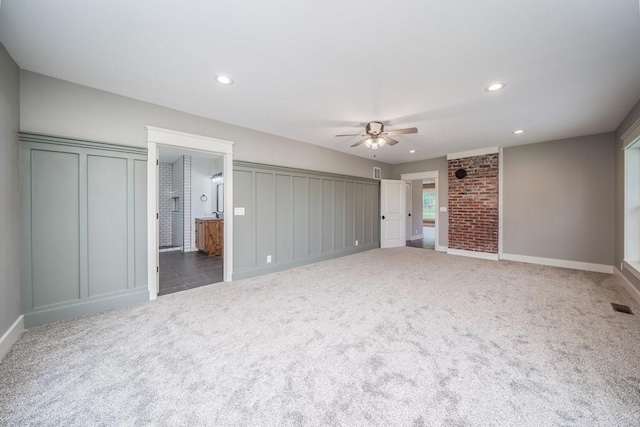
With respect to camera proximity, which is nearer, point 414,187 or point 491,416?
point 491,416

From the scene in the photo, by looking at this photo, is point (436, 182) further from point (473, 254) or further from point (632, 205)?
point (632, 205)

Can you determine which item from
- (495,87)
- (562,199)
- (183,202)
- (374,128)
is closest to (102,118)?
(374,128)

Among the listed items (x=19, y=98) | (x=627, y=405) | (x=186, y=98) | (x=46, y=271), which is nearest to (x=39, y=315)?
(x=46, y=271)

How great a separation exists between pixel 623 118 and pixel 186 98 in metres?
6.23

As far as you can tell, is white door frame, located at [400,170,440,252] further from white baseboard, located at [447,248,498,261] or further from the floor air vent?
the floor air vent

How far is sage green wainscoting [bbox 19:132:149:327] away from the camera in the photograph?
245cm

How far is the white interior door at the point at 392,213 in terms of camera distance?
6.95 meters

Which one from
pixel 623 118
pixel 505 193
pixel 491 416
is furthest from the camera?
pixel 505 193

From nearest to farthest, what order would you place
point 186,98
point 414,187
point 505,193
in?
point 186,98 < point 505,193 < point 414,187

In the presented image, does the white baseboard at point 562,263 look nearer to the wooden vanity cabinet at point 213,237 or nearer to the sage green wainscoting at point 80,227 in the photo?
the wooden vanity cabinet at point 213,237

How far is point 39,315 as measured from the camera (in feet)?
8.11

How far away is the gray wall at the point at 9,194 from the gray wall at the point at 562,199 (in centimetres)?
762

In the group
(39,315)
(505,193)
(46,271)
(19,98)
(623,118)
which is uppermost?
(623,118)

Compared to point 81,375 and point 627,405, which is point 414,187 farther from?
point 81,375
